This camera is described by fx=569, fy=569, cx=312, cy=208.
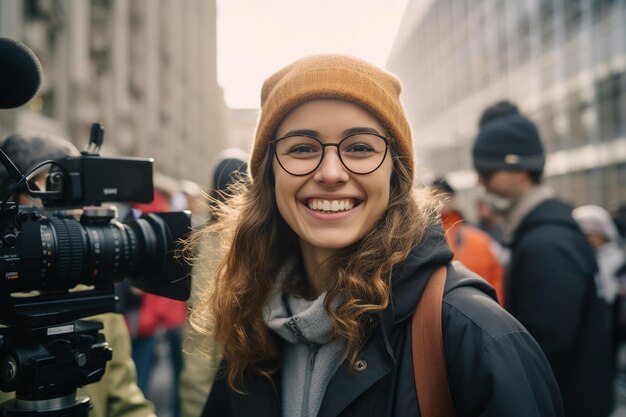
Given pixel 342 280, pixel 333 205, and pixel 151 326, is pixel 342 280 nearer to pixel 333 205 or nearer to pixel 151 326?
pixel 333 205

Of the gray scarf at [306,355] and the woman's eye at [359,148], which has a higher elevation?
the woman's eye at [359,148]

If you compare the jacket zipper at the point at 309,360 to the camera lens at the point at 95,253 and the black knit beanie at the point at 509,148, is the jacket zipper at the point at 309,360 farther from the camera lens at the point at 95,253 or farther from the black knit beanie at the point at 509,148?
the black knit beanie at the point at 509,148

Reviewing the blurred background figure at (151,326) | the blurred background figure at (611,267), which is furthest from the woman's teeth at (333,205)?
the blurred background figure at (611,267)

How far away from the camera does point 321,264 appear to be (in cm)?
181

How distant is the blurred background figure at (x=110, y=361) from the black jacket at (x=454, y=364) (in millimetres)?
501

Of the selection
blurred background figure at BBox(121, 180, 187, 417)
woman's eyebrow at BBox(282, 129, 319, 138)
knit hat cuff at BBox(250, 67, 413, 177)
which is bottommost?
blurred background figure at BBox(121, 180, 187, 417)

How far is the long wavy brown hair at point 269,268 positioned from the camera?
162 centimetres

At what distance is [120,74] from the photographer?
16031mm

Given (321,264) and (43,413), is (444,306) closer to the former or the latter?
(321,264)

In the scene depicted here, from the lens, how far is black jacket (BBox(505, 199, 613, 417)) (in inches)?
101

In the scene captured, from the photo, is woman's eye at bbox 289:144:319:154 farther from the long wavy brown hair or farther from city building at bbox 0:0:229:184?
city building at bbox 0:0:229:184

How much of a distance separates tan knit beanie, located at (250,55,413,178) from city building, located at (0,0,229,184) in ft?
2.40

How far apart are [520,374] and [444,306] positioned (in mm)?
248

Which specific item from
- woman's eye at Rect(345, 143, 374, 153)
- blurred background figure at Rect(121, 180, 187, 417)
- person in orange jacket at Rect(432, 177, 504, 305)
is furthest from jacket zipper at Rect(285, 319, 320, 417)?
blurred background figure at Rect(121, 180, 187, 417)
